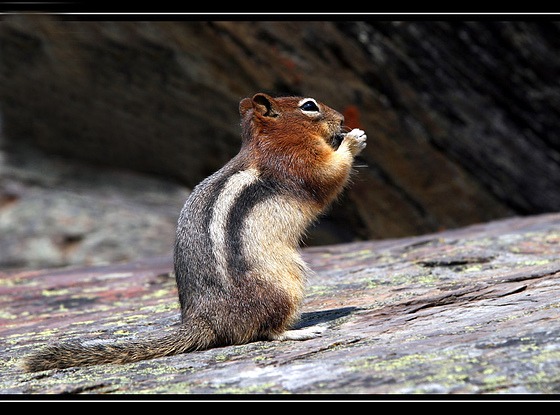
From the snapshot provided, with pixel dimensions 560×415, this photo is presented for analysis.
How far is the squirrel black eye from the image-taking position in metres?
7.24

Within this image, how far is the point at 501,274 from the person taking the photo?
284 inches

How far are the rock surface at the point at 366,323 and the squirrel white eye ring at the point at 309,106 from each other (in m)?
1.60

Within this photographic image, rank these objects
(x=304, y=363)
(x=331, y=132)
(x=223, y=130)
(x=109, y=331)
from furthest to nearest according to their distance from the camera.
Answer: (x=223, y=130)
(x=331, y=132)
(x=109, y=331)
(x=304, y=363)

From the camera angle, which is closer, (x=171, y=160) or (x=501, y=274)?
(x=501, y=274)

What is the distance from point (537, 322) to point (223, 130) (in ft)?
31.1

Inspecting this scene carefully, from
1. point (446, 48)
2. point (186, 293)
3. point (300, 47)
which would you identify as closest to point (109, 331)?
point (186, 293)

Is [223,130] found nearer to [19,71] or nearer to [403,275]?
[19,71]

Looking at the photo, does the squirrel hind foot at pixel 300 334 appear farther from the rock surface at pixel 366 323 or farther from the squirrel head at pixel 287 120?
the squirrel head at pixel 287 120

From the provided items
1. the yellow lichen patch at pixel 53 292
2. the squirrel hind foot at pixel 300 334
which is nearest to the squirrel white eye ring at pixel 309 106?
the squirrel hind foot at pixel 300 334

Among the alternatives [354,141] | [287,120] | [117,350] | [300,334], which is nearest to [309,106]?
[287,120]

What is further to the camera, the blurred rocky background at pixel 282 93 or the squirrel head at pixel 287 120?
the blurred rocky background at pixel 282 93

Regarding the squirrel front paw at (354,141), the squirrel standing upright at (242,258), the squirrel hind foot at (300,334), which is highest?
the squirrel front paw at (354,141)

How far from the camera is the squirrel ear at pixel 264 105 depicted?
23.3ft
